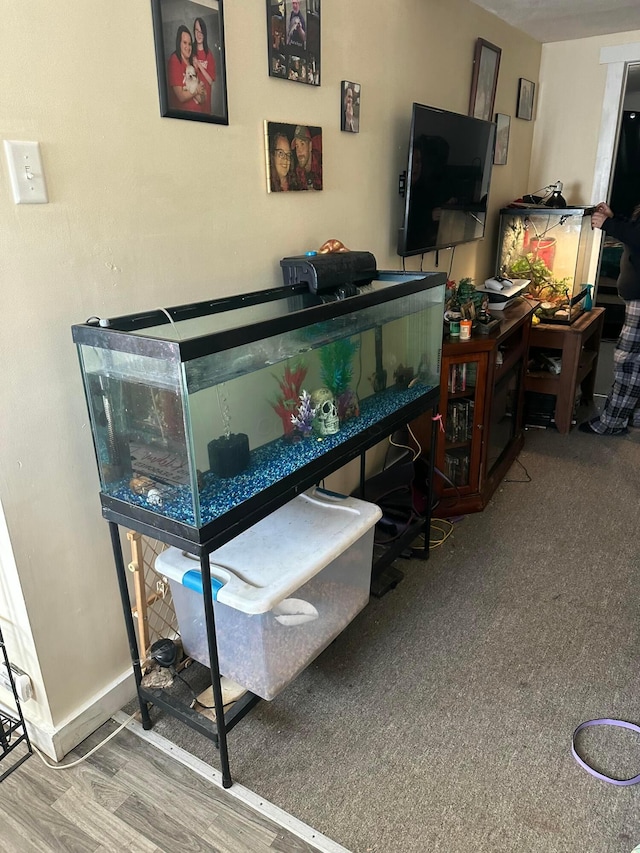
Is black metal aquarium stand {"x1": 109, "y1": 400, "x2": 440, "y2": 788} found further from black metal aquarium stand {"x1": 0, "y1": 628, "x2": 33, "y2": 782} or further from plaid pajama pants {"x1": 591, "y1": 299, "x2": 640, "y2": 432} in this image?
plaid pajama pants {"x1": 591, "y1": 299, "x2": 640, "y2": 432}

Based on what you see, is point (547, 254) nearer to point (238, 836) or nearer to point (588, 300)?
point (588, 300)

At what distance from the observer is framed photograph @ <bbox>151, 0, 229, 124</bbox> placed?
1.47 m

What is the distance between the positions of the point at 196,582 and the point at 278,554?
0.23 meters

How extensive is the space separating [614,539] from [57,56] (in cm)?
246

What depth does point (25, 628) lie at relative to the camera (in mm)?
1502

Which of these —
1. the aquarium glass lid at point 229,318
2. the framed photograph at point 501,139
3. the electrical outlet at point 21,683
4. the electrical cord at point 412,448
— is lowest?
the electrical outlet at point 21,683

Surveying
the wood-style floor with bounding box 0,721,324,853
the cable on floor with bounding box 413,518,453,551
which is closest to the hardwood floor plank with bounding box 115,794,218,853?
the wood-style floor with bounding box 0,721,324,853

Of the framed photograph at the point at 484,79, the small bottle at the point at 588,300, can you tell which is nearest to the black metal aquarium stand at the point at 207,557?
the framed photograph at the point at 484,79

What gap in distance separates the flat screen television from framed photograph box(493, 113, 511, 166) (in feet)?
1.25

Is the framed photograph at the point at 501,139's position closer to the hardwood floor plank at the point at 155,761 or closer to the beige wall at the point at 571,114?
the beige wall at the point at 571,114

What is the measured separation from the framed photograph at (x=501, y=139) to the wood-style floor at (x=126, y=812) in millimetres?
3199

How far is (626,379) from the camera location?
3.41 metres

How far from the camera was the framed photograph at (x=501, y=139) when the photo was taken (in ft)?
11.1

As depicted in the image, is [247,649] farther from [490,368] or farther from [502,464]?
[502,464]
